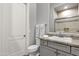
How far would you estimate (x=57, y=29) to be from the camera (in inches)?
49.9

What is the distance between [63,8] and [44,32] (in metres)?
0.40

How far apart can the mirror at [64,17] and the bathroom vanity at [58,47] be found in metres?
0.15

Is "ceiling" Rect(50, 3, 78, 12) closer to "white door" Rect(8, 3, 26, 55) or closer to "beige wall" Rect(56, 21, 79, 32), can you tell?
"beige wall" Rect(56, 21, 79, 32)

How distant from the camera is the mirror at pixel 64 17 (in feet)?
3.86

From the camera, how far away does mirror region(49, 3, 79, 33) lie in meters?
1.18

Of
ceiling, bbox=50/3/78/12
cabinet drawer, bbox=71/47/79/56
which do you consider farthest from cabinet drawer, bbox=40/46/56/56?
ceiling, bbox=50/3/78/12

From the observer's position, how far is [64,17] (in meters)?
1.25

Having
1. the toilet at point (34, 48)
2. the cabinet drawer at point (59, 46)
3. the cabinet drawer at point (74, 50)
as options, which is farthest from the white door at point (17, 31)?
the cabinet drawer at point (74, 50)

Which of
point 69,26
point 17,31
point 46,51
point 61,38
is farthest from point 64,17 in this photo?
point 17,31

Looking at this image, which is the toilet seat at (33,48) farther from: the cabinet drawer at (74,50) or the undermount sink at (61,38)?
the cabinet drawer at (74,50)

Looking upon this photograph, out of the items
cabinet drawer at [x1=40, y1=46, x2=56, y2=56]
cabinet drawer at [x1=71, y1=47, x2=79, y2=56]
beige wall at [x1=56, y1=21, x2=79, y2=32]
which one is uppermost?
beige wall at [x1=56, y1=21, x2=79, y2=32]

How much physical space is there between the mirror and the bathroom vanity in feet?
0.48

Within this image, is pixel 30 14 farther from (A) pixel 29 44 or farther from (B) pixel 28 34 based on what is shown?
(A) pixel 29 44

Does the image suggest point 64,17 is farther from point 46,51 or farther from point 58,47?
point 46,51
